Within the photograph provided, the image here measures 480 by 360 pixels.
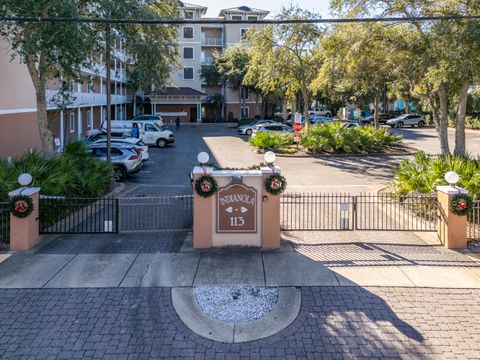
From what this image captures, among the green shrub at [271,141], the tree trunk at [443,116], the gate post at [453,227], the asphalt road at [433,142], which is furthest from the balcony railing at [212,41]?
the gate post at [453,227]

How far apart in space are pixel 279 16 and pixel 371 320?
25.7m

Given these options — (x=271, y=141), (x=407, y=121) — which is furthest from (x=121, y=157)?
(x=407, y=121)

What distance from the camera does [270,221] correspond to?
34.2 feet

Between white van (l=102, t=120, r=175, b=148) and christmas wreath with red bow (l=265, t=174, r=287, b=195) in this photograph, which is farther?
white van (l=102, t=120, r=175, b=148)

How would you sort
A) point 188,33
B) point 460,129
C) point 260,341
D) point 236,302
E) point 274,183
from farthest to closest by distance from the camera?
point 188,33
point 460,129
point 274,183
point 236,302
point 260,341

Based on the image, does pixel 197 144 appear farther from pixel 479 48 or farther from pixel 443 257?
pixel 443 257

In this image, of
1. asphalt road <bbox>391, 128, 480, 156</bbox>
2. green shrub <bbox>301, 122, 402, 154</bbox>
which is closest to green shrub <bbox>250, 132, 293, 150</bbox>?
green shrub <bbox>301, 122, 402, 154</bbox>

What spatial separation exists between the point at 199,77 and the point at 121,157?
45.2 metres

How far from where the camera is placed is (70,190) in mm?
14312

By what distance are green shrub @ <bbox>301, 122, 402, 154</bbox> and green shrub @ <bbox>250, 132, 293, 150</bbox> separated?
1252 mm

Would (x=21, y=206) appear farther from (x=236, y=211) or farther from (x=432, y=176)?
(x=432, y=176)

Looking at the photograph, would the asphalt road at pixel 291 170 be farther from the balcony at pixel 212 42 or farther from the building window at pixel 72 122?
the balcony at pixel 212 42

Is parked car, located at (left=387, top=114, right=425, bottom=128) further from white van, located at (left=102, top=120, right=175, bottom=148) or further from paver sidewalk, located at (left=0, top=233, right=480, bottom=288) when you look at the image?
paver sidewalk, located at (left=0, top=233, right=480, bottom=288)

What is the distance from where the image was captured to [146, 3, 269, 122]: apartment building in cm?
6244
